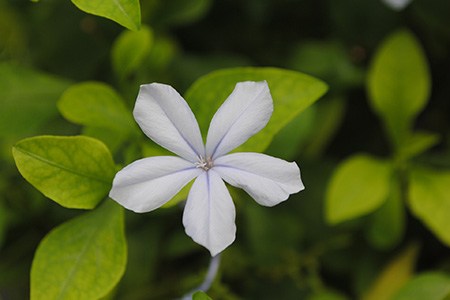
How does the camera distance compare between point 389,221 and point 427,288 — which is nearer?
point 427,288

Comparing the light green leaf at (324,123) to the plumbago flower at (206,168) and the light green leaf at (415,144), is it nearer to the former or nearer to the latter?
the light green leaf at (415,144)

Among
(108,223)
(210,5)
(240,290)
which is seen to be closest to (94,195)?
(108,223)

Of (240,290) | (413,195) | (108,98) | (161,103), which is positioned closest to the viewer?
(161,103)


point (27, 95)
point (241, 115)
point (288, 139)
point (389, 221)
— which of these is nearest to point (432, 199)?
point (389, 221)

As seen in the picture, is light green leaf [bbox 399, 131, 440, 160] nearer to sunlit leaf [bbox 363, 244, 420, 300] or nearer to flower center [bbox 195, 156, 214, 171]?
sunlit leaf [bbox 363, 244, 420, 300]

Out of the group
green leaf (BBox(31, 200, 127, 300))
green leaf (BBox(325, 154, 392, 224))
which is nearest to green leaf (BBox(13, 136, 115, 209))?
green leaf (BBox(31, 200, 127, 300))

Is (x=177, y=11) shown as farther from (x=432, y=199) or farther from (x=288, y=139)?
(x=432, y=199)

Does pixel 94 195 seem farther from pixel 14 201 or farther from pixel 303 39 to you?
pixel 303 39
